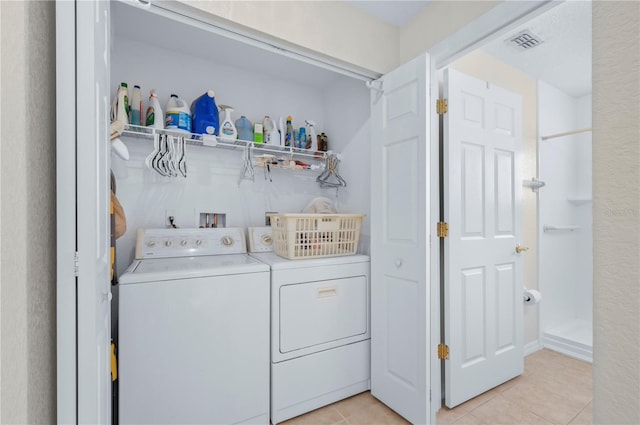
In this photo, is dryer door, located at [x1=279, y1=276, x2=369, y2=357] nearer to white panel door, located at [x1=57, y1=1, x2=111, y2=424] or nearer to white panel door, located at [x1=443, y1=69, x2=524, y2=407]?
white panel door, located at [x1=443, y1=69, x2=524, y2=407]

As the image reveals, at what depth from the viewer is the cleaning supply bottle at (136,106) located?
6.42 ft

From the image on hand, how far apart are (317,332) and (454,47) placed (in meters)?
1.86

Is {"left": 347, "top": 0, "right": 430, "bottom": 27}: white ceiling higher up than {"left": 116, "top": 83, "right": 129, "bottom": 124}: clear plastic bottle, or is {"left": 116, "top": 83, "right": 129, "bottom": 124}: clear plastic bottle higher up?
{"left": 347, "top": 0, "right": 430, "bottom": 27}: white ceiling

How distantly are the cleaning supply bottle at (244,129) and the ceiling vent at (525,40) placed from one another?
2069mm

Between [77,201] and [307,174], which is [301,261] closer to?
[307,174]

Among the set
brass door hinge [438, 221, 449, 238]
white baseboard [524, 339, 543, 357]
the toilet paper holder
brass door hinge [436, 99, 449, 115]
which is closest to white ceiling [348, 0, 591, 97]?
brass door hinge [436, 99, 449, 115]

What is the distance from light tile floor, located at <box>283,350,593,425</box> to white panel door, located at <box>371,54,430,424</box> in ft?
0.51

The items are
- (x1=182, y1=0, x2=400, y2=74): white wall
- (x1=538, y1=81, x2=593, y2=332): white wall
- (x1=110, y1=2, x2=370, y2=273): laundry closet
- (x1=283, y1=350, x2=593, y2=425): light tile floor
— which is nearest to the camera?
(x1=182, y1=0, x2=400, y2=74): white wall

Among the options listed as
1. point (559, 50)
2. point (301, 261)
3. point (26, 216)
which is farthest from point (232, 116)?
point (559, 50)

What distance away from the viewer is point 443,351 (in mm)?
1902

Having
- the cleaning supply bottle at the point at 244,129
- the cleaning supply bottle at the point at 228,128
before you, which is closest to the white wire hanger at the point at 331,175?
the cleaning supply bottle at the point at 244,129

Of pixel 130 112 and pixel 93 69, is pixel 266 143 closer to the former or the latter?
pixel 130 112

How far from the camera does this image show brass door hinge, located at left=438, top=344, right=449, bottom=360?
74.6 inches

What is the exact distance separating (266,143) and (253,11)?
100 cm
